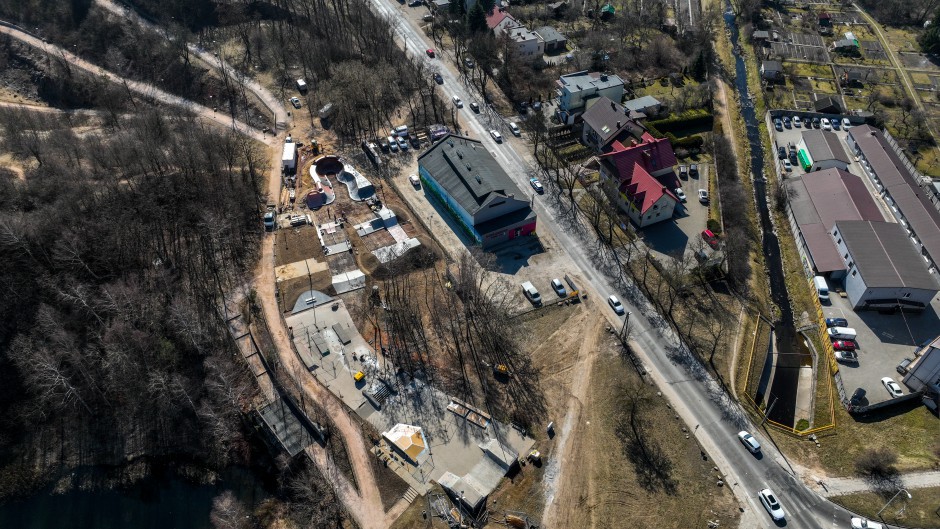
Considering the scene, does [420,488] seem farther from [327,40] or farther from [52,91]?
[52,91]

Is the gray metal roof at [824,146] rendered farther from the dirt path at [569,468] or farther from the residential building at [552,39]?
the dirt path at [569,468]

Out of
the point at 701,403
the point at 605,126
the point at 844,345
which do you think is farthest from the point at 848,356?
the point at 605,126

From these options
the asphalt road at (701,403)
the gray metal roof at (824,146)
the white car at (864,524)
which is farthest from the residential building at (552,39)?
the white car at (864,524)

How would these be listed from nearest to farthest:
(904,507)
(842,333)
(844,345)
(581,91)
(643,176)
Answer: (904,507) < (844,345) < (842,333) < (643,176) < (581,91)

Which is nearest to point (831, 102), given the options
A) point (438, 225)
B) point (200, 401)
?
point (438, 225)

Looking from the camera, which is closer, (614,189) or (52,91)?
(614,189)

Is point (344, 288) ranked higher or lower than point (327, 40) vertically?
lower

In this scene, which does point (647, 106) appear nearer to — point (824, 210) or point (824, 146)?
point (824, 146)
